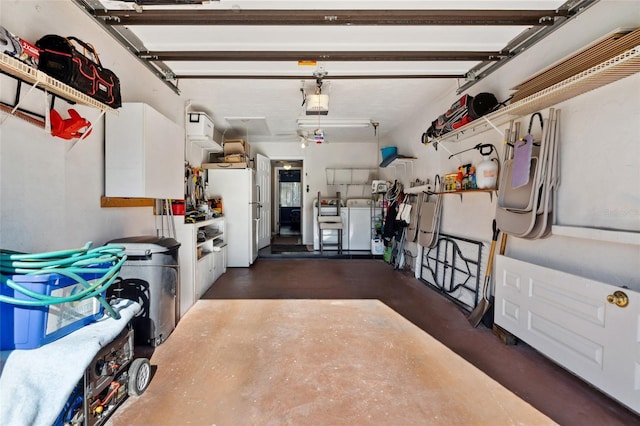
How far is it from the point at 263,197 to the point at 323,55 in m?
3.92

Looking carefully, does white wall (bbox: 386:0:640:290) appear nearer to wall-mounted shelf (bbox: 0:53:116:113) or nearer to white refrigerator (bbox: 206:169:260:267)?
wall-mounted shelf (bbox: 0:53:116:113)

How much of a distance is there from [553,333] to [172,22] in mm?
3361

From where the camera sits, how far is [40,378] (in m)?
1.01

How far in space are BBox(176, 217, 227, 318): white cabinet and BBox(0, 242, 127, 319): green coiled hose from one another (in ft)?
4.03

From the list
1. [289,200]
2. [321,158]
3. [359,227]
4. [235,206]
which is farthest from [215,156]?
[289,200]

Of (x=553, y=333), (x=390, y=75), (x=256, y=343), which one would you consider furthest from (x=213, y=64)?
(x=553, y=333)

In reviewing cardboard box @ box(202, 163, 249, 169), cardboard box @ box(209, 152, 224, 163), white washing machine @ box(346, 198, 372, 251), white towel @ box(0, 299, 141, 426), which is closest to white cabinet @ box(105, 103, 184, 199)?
white towel @ box(0, 299, 141, 426)

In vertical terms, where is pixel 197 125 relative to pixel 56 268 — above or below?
above

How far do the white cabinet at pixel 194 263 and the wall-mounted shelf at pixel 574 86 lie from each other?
312 centimetres

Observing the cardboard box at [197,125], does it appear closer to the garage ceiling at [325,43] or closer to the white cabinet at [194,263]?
the garage ceiling at [325,43]

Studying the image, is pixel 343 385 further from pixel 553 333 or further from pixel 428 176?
pixel 428 176

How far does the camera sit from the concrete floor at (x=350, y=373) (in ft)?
4.66

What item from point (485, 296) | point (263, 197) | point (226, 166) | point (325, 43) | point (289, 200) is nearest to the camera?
point (325, 43)

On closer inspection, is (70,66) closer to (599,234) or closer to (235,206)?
(599,234)
